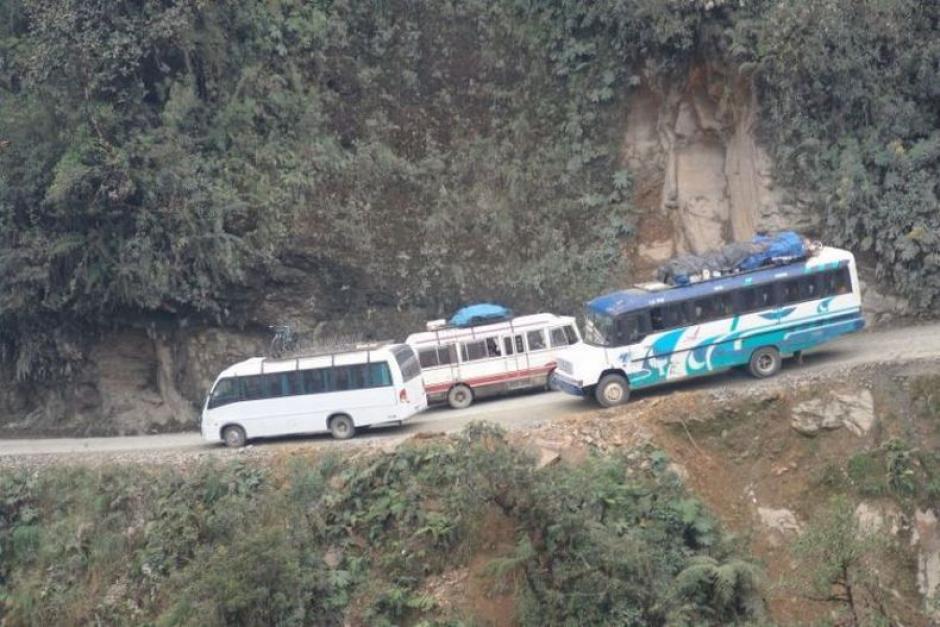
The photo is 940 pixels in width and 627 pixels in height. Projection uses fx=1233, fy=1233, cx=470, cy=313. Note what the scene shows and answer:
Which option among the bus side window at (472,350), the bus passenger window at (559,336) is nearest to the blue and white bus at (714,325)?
the bus passenger window at (559,336)

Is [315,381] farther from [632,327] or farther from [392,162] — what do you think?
[392,162]

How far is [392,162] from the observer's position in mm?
32094

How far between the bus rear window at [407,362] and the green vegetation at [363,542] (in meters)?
3.04

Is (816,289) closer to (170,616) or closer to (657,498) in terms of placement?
(657,498)

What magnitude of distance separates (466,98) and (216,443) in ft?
39.4

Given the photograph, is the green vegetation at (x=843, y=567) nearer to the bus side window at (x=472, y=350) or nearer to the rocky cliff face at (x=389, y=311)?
the bus side window at (x=472, y=350)

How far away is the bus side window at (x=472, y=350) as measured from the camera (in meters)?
27.8

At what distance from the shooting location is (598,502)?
21.2 metres

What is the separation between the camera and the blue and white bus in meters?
25.2

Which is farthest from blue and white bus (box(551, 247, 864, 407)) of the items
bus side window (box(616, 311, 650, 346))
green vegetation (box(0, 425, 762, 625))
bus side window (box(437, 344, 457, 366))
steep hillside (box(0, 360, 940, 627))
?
bus side window (box(437, 344, 457, 366))

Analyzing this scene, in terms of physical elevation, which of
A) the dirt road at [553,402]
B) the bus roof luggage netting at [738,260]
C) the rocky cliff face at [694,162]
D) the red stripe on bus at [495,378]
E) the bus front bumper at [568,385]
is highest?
the rocky cliff face at [694,162]

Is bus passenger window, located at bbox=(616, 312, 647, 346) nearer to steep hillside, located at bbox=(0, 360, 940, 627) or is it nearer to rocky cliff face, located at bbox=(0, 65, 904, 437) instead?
steep hillside, located at bbox=(0, 360, 940, 627)

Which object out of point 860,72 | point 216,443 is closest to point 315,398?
point 216,443

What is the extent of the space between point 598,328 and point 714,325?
7.80 ft
